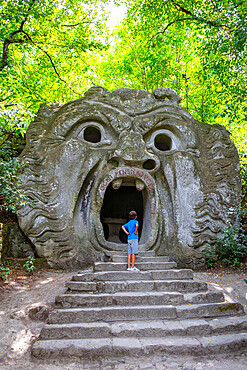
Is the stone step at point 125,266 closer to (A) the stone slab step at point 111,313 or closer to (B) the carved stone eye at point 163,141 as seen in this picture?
(A) the stone slab step at point 111,313

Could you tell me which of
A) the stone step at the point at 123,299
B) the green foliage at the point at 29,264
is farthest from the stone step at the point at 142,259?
the green foliage at the point at 29,264

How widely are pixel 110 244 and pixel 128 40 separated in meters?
10.6

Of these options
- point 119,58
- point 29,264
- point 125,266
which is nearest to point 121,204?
point 29,264

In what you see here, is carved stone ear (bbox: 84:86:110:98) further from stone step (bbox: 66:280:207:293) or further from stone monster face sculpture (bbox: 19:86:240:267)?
stone step (bbox: 66:280:207:293)

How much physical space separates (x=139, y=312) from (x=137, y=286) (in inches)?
24.5

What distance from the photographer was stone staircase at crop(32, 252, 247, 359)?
3.61 metres

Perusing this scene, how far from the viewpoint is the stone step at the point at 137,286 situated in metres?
4.70

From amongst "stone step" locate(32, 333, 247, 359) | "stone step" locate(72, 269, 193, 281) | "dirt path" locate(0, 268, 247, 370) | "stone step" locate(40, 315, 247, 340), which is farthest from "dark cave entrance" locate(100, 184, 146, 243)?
"stone step" locate(32, 333, 247, 359)

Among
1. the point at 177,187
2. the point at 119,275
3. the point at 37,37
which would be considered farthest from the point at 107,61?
the point at 119,275

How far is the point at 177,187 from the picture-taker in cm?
686

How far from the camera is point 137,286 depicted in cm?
482

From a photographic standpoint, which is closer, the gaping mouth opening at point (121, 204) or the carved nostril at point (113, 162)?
the carved nostril at point (113, 162)

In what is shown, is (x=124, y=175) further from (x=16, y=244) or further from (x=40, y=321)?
(x=40, y=321)

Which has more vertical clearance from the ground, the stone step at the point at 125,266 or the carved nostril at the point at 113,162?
the carved nostril at the point at 113,162
